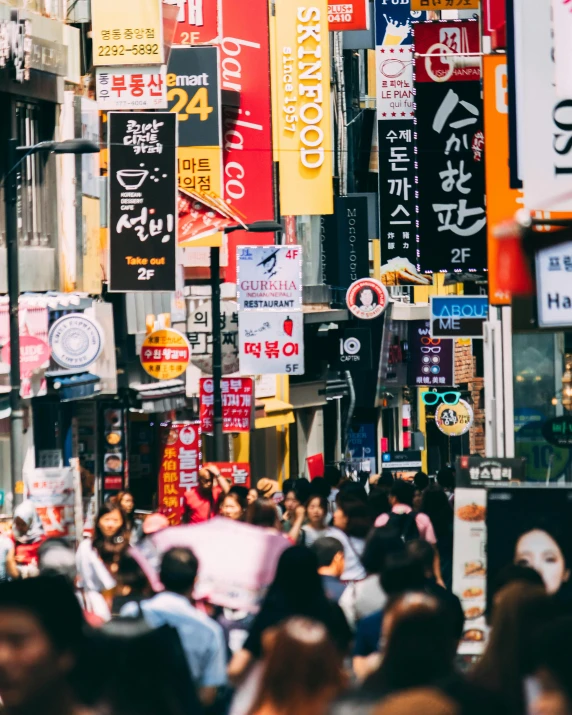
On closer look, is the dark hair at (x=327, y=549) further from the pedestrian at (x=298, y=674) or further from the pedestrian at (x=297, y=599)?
the pedestrian at (x=298, y=674)

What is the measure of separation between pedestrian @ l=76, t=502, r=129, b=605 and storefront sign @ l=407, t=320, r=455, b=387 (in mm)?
33744

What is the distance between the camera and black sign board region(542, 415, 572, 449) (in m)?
16.6

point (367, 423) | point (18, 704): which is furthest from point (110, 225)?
point (367, 423)

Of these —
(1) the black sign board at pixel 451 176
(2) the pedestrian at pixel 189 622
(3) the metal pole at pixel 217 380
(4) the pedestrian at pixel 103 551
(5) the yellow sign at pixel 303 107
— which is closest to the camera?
(2) the pedestrian at pixel 189 622

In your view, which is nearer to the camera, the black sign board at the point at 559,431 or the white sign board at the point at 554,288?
the white sign board at the point at 554,288

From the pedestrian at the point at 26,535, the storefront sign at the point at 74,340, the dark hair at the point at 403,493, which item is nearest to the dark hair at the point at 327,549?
the pedestrian at the point at 26,535

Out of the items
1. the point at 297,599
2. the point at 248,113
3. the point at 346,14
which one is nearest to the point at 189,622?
the point at 297,599

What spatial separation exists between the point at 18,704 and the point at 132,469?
87.8 ft

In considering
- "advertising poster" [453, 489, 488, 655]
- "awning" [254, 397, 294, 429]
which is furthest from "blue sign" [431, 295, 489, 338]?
"awning" [254, 397, 294, 429]

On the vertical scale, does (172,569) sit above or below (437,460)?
above

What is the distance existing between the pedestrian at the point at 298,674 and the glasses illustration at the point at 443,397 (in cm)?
4336

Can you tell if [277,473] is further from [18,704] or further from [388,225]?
[18,704]

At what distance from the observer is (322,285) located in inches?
1834

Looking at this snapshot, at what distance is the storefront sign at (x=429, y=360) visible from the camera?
45.4m
